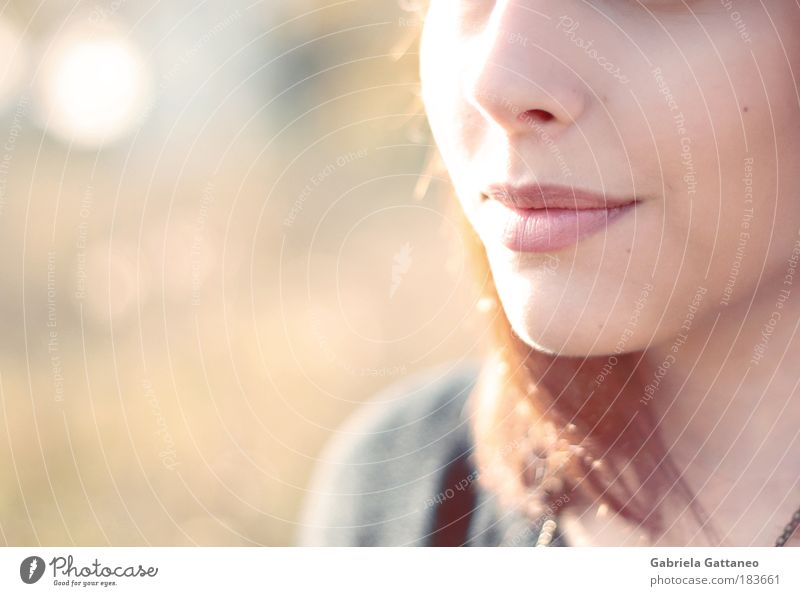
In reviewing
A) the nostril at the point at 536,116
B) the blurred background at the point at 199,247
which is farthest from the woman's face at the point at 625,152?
the blurred background at the point at 199,247

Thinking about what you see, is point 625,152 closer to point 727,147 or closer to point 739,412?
point 727,147

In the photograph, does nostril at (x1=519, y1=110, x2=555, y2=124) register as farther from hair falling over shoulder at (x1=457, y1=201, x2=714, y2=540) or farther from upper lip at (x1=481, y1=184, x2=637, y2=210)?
hair falling over shoulder at (x1=457, y1=201, x2=714, y2=540)

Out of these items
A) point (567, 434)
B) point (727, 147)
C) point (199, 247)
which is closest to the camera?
point (727, 147)

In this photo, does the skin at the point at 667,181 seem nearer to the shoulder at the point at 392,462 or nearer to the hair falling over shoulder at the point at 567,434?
the hair falling over shoulder at the point at 567,434

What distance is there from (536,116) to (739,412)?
0.25 m

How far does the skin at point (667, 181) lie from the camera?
47cm

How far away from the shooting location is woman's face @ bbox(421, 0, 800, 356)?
1.54ft

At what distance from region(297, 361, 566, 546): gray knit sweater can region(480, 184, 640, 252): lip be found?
216 millimetres

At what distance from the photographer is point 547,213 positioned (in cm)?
53

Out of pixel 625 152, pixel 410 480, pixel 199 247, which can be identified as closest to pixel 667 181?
pixel 625 152

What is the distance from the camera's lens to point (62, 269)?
2.39ft

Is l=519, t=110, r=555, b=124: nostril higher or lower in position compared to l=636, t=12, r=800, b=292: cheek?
higher

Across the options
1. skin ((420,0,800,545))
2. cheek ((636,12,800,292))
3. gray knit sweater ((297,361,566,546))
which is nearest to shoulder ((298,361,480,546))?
gray knit sweater ((297,361,566,546))
